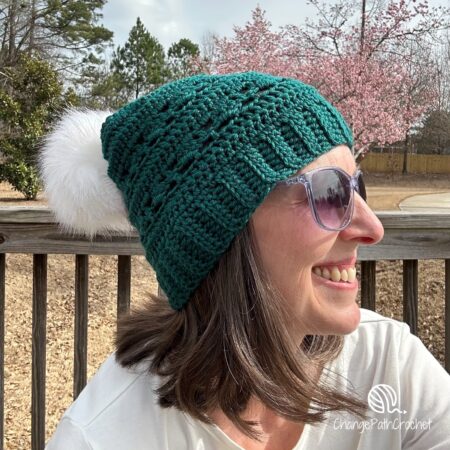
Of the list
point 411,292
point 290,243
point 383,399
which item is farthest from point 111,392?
point 411,292

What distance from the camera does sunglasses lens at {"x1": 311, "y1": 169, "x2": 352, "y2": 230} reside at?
1.11m

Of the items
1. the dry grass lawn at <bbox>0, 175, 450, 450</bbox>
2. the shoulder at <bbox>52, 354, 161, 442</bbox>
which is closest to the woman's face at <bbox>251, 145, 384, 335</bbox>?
the shoulder at <bbox>52, 354, 161, 442</bbox>

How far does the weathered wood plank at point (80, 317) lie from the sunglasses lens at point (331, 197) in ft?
3.34

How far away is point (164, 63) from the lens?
31.5 m

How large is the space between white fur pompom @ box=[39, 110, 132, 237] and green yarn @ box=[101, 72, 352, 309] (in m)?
0.14

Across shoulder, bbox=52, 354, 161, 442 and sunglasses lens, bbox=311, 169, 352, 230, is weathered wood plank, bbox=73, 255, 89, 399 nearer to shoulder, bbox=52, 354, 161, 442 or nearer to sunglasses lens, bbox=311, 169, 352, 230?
shoulder, bbox=52, 354, 161, 442

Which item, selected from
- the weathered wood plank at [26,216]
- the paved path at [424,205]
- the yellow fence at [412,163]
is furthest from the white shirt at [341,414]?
the yellow fence at [412,163]

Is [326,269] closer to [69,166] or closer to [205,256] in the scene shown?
[205,256]

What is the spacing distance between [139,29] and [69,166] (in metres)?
33.4

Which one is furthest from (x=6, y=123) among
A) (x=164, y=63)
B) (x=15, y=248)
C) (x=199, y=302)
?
(x=164, y=63)

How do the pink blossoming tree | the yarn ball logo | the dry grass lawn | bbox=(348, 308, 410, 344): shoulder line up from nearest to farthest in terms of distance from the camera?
the yarn ball logo → bbox=(348, 308, 410, 344): shoulder → the dry grass lawn → the pink blossoming tree

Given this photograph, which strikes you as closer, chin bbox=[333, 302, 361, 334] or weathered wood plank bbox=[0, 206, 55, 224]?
chin bbox=[333, 302, 361, 334]

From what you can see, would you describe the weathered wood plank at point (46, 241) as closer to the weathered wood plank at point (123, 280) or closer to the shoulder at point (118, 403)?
the weathered wood plank at point (123, 280)

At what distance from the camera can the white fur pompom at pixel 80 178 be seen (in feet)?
4.37
